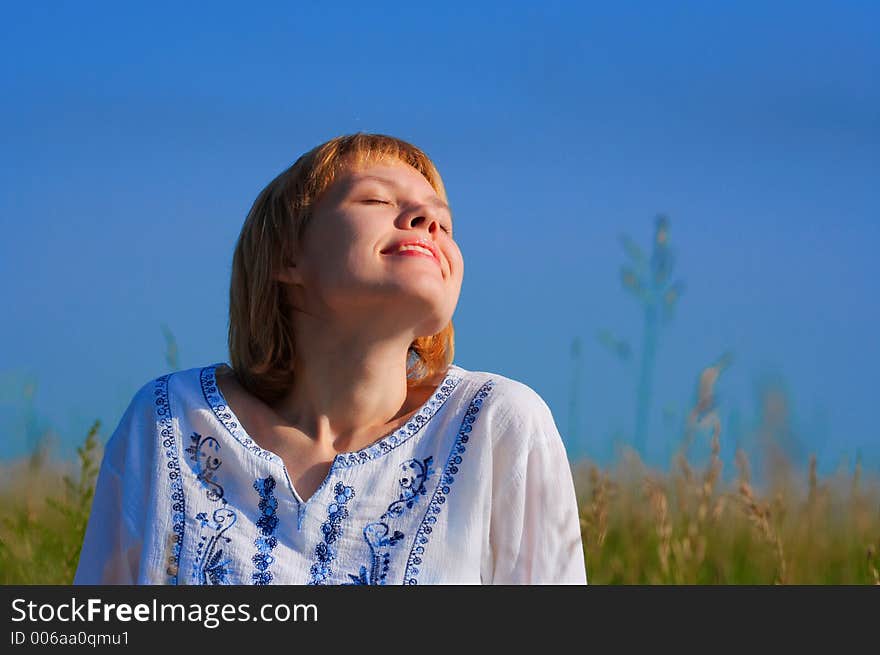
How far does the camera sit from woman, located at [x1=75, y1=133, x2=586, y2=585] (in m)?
2.31

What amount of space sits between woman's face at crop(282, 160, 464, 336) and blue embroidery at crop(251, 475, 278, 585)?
1.28 ft

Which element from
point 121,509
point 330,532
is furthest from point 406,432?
point 121,509

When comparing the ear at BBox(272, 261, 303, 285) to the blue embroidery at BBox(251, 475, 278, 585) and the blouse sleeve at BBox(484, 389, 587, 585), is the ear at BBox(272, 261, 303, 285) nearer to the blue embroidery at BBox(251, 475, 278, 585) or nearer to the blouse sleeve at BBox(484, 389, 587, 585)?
the blue embroidery at BBox(251, 475, 278, 585)

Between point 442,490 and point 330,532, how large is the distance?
247 millimetres

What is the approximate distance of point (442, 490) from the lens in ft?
7.73

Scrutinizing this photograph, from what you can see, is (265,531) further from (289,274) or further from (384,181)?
(384,181)

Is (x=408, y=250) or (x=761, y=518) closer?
(x=408, y=250)

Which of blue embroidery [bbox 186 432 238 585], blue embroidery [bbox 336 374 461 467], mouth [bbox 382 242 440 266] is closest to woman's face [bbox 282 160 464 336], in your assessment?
mouth [bbox 382 242 440 266]

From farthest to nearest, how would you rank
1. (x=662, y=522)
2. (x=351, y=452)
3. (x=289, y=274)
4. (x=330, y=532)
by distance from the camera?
(x=662, y=522)
(x=289, y=274)
(x=351, y=452)
(x=330, y=532)

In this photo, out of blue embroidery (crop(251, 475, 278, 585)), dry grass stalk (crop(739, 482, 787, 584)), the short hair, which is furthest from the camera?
dry grass stalk (crop(739, 482, 787, 584))
